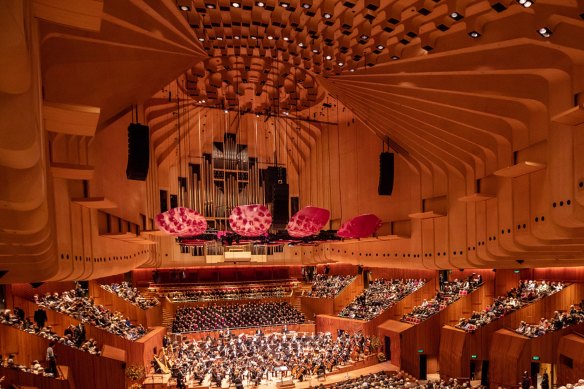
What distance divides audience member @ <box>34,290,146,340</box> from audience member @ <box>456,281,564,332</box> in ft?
31.0

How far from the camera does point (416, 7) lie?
4934 mm

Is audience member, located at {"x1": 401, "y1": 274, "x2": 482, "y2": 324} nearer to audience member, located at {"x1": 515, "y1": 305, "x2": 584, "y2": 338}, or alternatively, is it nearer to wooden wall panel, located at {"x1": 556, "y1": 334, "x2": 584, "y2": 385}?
audience member, located at {"x1": 515, "y1": 305, "x2": 584, "y2": 338}

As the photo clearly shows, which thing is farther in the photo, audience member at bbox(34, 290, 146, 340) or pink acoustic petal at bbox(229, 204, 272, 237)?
audience member at bbox(34, 290, 146, 340)

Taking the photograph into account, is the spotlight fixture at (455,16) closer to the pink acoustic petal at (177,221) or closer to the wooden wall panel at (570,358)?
the pink acoustic petal at (177,221)

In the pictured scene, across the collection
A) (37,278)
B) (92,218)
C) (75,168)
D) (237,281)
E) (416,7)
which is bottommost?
(237,281)

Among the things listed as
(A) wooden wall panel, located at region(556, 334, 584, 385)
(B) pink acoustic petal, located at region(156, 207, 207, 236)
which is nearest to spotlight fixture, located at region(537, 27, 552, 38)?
(B) pink acoustic petal, located at region(156, 207, 207, 236)

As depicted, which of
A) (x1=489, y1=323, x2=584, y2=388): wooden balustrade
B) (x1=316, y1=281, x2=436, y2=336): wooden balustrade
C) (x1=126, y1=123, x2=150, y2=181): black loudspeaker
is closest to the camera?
(x1=126, y1=123, x2=150, y2=181): black loudspeaker

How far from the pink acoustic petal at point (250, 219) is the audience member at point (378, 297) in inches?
413

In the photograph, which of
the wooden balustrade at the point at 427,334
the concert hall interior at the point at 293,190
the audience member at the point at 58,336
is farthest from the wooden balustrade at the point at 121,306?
the wooden balustrade at the point at 427,334

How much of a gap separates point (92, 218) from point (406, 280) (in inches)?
487

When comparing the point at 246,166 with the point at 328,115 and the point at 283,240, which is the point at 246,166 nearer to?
the point at 328,115

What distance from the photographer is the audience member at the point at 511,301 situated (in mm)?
11961

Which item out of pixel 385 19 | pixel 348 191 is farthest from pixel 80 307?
pixel 385 19

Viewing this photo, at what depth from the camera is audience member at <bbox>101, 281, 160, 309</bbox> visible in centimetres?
1489
